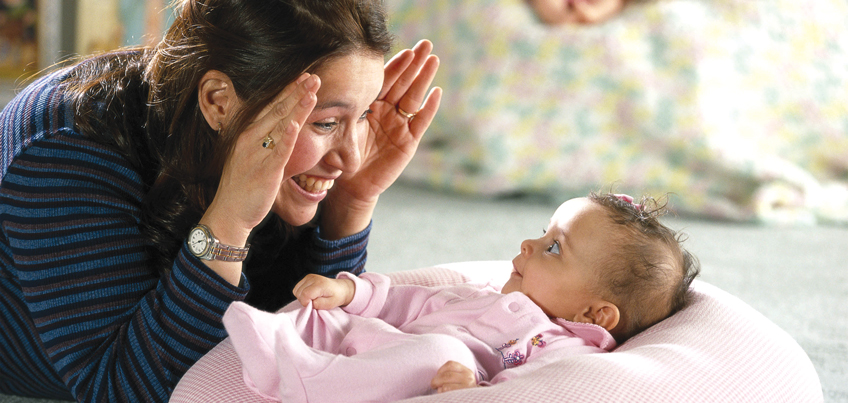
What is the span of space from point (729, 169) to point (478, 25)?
1.23 m

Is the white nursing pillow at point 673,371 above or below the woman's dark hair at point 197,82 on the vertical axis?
below

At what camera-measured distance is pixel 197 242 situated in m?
1.07

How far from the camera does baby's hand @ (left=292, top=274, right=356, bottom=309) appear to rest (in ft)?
3.78

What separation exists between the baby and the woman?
136mm

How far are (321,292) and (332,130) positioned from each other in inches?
9.8

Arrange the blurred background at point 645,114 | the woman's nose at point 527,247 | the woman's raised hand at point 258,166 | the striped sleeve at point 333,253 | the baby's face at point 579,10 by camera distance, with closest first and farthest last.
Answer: the woman's raised hand at point 258,166 < the woman's nose at point 527,247 < the striped sleeve at point 333,253 < the blurred background at point 645,114 < the baby's face at point 579,10

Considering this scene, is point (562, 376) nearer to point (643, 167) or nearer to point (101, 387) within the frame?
point (101, 387)

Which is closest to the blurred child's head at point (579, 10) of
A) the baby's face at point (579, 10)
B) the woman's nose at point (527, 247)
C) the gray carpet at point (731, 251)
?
the baby's face at point (579, 10)

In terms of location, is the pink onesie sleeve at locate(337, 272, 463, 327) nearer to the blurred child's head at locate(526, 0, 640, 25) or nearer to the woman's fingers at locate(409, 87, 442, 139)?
the woman's fingers at locate(409, 87, 442, 139)

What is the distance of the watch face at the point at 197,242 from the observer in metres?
1.07

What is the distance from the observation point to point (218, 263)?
1.08 meters

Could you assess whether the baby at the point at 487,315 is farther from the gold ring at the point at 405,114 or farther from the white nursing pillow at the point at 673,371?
the gold ring at the point at 405,114

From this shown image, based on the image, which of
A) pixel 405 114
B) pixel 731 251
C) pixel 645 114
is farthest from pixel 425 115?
pixel 645 114

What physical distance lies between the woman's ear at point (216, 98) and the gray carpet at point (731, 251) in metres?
1.24
